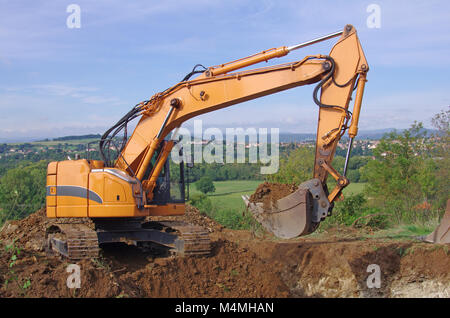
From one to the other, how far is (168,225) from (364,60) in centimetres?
531

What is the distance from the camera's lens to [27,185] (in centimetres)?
2794

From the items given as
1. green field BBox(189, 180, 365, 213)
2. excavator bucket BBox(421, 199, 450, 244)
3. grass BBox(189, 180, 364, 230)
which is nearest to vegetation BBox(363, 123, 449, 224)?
grass BBox(189, 180, 364, 230)

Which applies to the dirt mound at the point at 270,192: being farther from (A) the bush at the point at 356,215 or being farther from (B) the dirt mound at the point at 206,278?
(A) the bush at the point at 356,215

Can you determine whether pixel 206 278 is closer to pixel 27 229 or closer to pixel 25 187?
pixel 27 229

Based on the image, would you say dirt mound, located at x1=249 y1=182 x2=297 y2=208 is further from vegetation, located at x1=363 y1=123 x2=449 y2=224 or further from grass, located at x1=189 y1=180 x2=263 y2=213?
grass, located at x1=189 y1=180 x2=263 y2=213

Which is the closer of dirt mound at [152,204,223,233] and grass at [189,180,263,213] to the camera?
dirt mound at [152,204,223,233]

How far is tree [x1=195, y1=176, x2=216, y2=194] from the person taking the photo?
125ft

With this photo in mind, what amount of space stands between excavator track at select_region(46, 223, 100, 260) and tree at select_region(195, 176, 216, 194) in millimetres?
28117

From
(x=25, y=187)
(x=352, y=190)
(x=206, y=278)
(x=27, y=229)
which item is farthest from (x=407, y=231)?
(x=25, y=187)

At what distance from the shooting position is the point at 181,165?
10211 millimetres

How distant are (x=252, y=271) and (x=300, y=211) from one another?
6.05 feet

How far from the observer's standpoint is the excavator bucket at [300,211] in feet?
25.8
